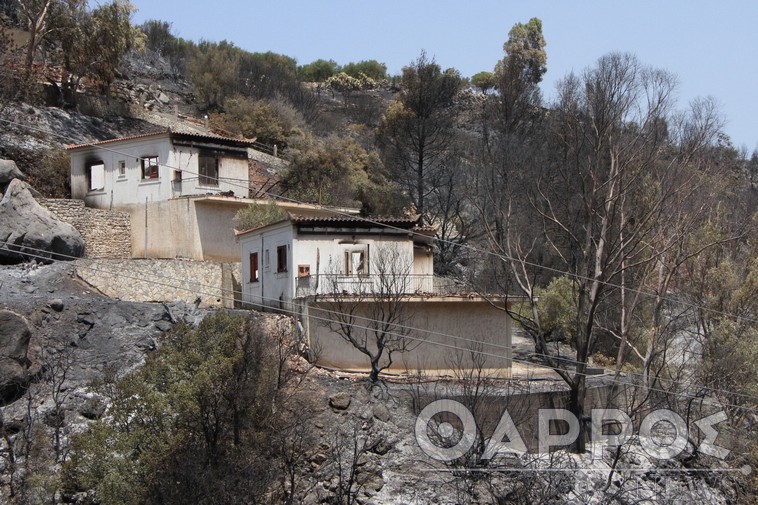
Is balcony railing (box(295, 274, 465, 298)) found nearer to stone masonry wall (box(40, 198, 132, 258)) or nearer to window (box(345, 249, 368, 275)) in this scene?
window (box(345, 249, 368, 275))

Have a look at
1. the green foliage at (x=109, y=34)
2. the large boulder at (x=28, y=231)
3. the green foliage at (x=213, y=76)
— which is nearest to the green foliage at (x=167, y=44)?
the green foliage at (x=213, y=76)

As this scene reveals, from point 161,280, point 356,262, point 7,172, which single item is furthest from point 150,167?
point 356,262

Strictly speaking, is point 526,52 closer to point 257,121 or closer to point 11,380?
point 257,121

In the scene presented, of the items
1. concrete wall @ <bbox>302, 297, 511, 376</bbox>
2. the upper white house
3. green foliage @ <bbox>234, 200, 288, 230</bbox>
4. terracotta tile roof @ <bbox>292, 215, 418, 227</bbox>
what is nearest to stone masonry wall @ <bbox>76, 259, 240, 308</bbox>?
green foliage @ <bbox>234, 200, 288, 230</bbox>

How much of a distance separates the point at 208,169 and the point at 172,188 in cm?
241

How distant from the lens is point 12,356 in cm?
2916

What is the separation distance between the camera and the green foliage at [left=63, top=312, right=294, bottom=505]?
2559 cm

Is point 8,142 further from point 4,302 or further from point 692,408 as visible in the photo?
point 692,408

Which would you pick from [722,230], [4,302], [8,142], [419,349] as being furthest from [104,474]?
[722,230]

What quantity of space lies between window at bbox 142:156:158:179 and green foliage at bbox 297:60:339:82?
55127 mm

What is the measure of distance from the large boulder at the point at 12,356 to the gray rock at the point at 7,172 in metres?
11.5

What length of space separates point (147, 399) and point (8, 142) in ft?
75.2

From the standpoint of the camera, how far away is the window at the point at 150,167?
43156mm

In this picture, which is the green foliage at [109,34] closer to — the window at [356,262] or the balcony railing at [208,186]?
the balcony railing at [208,186]
